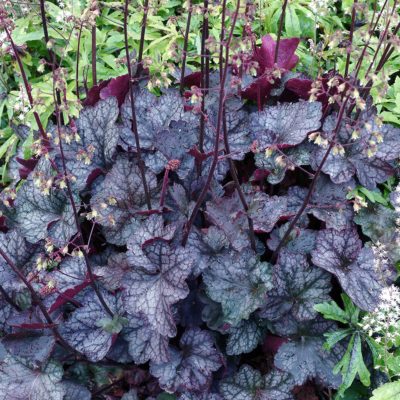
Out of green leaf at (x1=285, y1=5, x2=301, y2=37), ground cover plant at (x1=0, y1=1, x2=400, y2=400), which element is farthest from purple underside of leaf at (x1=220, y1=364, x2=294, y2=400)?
green leaf at (x1=285, y1=5, x2=301, y2=37)

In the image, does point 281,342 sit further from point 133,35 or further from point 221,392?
point 133,35

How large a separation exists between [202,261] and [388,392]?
2.67 feet

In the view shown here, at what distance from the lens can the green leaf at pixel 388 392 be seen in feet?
6.46

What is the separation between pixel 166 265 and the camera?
2072 mm

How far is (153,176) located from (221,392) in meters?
0.90

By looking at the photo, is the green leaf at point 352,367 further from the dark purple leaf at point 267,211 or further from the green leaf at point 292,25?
the green leaf at point 292,25

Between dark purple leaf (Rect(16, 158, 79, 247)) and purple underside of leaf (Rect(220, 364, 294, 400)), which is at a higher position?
dark purple leaf (Rect(16, 158, 79, 247))

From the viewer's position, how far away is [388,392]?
198 centimetres

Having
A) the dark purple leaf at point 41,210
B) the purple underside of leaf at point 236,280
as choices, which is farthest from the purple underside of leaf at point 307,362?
the dark purple leaf at point 41,210

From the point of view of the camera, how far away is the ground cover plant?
2.06 m

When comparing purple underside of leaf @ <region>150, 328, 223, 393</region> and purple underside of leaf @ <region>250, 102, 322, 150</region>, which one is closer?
purple underside of leaf @ <region>150, 328, 223, 393</region>

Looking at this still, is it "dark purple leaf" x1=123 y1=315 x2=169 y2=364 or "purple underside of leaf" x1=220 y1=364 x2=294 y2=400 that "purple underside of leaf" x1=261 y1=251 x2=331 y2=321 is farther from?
"dark purple leaf" x1=123 y1=315 x2=169 y2=364

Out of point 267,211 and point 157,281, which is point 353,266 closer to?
point 267,211

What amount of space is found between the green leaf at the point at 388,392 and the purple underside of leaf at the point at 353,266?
275 millimetres
